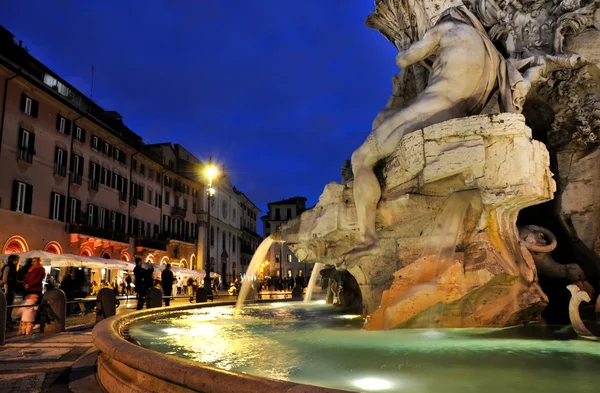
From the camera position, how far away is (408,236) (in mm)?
6574

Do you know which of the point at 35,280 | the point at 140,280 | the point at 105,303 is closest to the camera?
the point at 105,303

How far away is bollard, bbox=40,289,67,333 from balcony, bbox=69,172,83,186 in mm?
22525

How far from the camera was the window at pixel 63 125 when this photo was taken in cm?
2773

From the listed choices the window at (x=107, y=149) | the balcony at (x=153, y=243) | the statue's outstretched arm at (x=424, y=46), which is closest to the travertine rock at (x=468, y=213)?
the statue's outstretched arm at (x=424, y=46)

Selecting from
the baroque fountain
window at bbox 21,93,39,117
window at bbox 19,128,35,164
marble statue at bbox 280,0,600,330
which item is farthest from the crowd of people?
window at bbox 21,93,39,117

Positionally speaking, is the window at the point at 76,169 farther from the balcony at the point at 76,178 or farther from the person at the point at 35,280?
the person at the point at 35,280

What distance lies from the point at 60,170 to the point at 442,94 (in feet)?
86.5

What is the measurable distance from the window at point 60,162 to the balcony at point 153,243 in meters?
9.91

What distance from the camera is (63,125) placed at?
92.9 ft

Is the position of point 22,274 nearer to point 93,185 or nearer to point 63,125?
point 63,125

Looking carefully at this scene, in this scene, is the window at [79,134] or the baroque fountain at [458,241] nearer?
the baroque fountain at [458,241]

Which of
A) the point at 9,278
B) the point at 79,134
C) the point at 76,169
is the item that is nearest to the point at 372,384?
the point at 9,278

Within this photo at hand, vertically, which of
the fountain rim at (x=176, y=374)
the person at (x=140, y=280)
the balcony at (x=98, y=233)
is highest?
the balcony at (x=98, y=233)

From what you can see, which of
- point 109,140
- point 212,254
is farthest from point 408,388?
point 212,254
